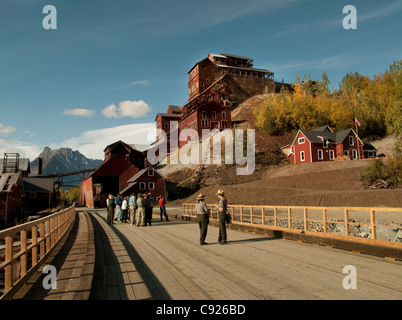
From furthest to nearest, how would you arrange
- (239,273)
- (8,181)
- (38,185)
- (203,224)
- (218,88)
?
(218,88)
(38,185)
(8,181)
(203,224)
(239,273)

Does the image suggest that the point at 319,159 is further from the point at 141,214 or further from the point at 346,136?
the point at 141,214

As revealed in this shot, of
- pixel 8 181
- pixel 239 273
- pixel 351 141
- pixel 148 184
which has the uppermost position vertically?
pixel 351 141

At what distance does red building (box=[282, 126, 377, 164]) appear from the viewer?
56.5 metres

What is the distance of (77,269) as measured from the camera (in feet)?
23.2

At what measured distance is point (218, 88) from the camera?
92562 mm

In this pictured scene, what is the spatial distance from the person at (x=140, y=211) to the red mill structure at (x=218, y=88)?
197 ft

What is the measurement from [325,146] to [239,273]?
55142mm

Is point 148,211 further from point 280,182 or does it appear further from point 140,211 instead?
point 280,182

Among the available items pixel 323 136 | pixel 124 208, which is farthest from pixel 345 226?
pixel 323 136

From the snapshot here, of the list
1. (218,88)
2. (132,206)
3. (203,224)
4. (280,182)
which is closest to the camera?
(203,224)

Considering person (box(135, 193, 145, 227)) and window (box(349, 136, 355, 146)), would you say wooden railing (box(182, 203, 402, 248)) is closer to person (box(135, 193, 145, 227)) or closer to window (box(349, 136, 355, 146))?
person (box(135, 193, 145, 227))

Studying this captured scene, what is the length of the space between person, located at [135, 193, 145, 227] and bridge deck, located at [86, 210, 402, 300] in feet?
28.0

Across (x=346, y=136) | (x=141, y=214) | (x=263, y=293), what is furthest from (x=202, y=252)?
(x=346, y=136)

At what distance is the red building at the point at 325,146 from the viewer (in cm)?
5647
